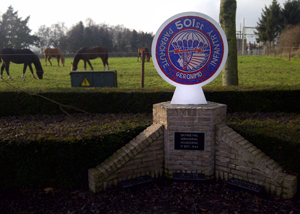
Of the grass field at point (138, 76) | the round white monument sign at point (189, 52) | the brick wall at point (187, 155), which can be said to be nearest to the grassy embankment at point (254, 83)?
the grass field at point (138, 76)

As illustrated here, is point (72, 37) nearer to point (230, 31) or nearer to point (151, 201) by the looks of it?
point (230, 31)

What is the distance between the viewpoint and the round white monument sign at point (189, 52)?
15.8ft

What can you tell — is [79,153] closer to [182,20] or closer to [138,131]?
[138,131]

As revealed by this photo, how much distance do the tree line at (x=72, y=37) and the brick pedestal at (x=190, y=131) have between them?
328 inches

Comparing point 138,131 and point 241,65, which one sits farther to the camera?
point 241,65

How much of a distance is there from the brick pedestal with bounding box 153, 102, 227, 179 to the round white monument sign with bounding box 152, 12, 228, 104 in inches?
20.2

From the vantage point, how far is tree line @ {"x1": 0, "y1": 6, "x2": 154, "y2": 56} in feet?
46.4

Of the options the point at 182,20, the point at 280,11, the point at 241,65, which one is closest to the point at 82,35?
the point at 241,65

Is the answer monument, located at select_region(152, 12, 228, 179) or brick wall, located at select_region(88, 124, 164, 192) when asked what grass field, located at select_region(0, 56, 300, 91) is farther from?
brick wall, located at select_region(88, 124, 164, 192)

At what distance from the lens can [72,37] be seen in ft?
65.9

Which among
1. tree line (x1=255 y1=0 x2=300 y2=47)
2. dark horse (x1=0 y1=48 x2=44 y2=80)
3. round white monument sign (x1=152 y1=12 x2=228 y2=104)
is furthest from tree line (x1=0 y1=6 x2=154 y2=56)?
tree line (x1=255 y1=0 x2=300 y2=47)

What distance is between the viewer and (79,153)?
14.0 ft

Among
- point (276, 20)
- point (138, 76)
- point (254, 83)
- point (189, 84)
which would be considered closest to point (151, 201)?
point (189, 84)

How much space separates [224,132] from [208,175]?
88cm
